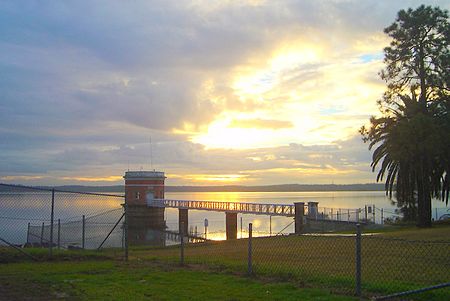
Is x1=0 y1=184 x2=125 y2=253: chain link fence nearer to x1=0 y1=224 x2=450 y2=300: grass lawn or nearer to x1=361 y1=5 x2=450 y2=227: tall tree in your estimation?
x1=0 y1=224 x2=450 y2=300: grass lawn

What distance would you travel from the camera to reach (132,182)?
85000 millimetres

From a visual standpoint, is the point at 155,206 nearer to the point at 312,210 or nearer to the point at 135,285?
the point at 312,210

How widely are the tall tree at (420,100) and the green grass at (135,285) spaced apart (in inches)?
894

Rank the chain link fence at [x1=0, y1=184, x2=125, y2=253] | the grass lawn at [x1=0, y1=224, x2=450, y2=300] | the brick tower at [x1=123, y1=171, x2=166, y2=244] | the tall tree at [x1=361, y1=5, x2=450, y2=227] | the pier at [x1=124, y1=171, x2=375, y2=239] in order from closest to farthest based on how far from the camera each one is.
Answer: the grass lawn at [x1=0, y1=224, x2=450, y2=300] → the chain link fence at [x1=0, y1=184, x2=125, y2=253] → the tall tree at [x1=361, y1=5, x2=450, y2=227] → the pier at [x1=124, y1=171, x2=375, y2=239] → the brick tower at [x1=123, y1=171, x2=166, y2=244]

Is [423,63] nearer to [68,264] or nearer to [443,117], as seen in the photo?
[443,117]

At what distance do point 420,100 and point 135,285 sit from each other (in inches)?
1151

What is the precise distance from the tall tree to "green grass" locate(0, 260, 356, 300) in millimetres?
22696

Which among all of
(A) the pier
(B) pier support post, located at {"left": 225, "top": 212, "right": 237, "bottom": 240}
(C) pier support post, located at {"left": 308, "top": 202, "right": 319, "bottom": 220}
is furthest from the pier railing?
(C) pier support post, located at {"left": 308, "top": 202, "right": 319, "bottom": 220}

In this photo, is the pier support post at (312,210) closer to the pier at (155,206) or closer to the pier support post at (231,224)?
the pier at (155,206)

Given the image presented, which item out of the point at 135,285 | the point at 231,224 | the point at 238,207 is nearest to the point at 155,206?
the point at 238,207

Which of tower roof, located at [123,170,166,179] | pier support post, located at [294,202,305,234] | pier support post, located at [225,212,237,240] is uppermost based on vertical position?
tower roof, located at [123,170,166,179]

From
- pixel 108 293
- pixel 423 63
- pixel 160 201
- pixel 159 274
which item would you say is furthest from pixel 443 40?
pixel 160 201

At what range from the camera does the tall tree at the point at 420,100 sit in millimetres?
31312

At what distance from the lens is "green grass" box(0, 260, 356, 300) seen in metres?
9.23
